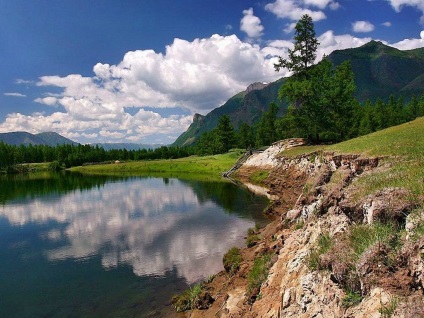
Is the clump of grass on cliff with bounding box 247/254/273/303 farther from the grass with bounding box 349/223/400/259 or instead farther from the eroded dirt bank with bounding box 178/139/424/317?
the grass with bounding box 349/223/400/259

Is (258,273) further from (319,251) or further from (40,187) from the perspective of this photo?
(40,187)

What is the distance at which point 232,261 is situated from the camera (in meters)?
26.5

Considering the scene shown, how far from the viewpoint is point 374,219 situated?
44.7ft

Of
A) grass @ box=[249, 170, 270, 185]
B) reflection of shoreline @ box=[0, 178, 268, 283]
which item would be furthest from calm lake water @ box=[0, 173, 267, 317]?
grass @ box=[249, 170, 270, 185]

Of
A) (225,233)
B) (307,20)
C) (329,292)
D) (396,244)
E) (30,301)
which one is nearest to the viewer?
(396,244)

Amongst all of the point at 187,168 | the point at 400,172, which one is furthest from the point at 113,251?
the point at 187,168

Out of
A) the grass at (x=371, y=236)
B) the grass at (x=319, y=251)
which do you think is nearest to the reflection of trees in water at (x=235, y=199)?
the grass at (x=319, y=251)

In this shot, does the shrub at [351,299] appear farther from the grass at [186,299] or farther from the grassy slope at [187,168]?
the grassy slope at [187,168]

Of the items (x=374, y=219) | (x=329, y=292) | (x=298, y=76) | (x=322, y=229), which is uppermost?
(x=298, y=76)

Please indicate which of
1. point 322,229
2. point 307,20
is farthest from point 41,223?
point 307,20

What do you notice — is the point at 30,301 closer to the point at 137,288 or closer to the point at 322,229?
the point at 137,288

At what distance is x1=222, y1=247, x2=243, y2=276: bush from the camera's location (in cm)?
2461

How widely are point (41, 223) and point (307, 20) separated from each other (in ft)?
202

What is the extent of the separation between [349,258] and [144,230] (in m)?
35.0
